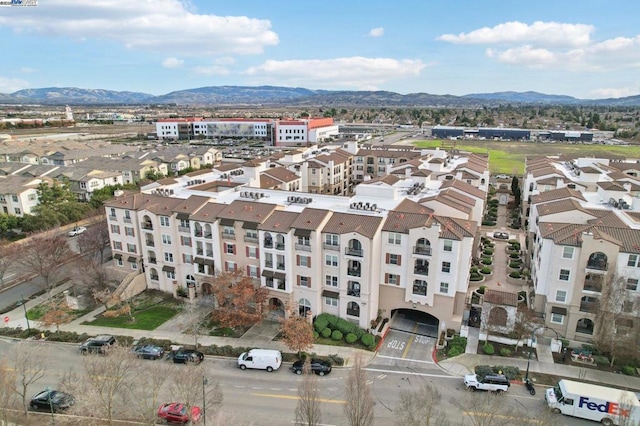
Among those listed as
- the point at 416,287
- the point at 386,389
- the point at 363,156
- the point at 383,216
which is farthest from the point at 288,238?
the point at 363,156

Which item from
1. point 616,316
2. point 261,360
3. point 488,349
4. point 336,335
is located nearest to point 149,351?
point 261,360

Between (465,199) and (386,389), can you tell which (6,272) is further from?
(465,199)

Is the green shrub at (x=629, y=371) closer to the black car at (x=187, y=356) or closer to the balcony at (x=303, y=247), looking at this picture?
the balcony at (x=303, y=247)

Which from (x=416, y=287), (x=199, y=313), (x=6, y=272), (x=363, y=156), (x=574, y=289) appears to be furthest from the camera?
(x=363, y=156)

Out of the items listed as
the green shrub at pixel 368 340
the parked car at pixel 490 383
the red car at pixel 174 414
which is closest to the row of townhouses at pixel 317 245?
the green shrub at pixel 368 340

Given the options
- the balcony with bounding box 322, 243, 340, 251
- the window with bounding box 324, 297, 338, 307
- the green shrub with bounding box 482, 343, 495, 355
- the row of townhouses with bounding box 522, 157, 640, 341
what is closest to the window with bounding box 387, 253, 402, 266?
the balcony with bounding box 322, 243, 340, 251

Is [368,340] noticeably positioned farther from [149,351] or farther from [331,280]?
[149,351]
